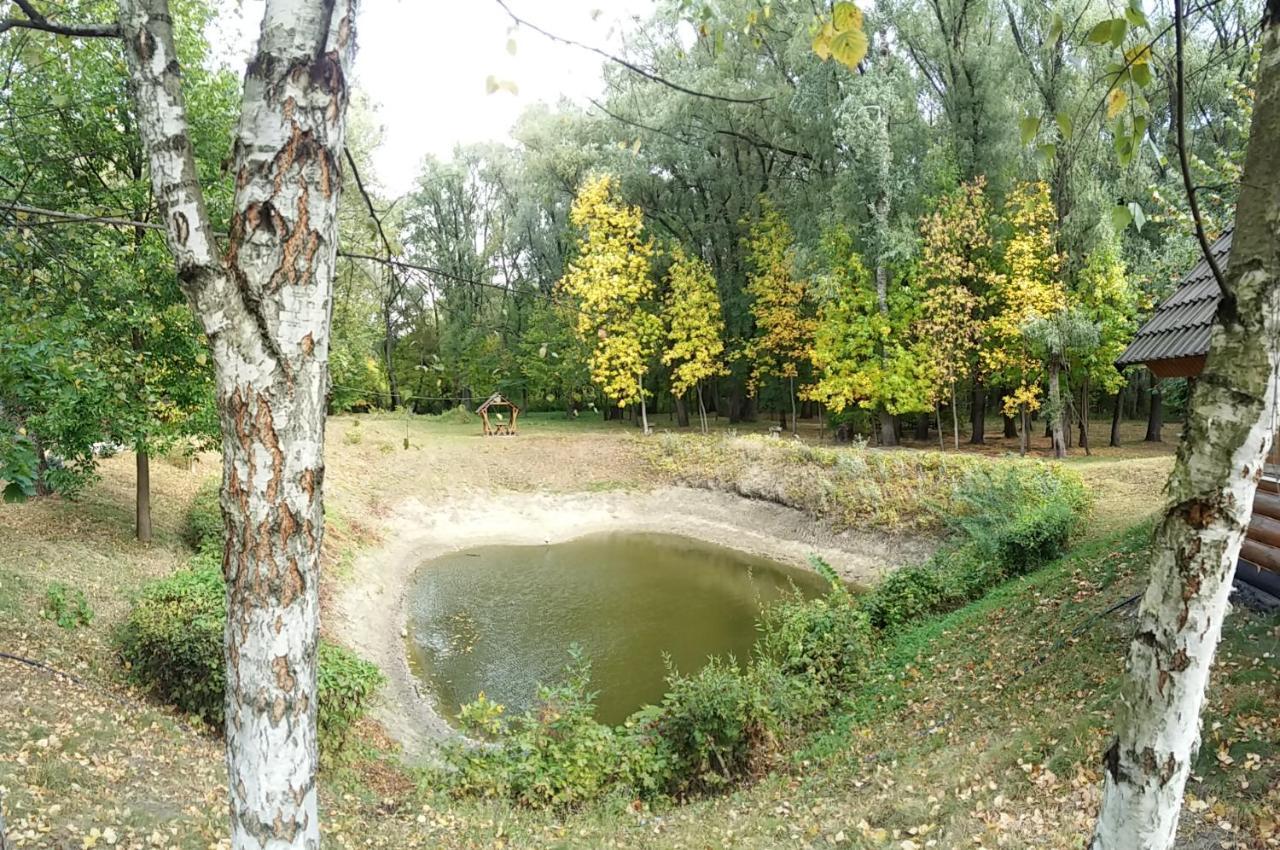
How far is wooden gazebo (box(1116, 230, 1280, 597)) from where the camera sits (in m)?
5.99

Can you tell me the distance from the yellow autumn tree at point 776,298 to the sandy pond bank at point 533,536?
6.45 meters

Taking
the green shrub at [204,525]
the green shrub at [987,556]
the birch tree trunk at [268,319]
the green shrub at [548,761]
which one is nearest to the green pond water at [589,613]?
the green shrub at [548,761]

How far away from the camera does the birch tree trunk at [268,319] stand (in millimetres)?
1848

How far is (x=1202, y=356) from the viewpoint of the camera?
19.7 ft

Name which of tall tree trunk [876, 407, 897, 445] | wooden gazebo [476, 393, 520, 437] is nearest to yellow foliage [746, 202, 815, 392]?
tall tree trunk [876, 407, 897, 445]

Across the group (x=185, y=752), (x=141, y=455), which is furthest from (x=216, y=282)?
(x=141, y=455)

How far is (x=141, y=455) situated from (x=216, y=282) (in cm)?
1034

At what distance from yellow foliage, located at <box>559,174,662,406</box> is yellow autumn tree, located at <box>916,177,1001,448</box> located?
8.55 meters

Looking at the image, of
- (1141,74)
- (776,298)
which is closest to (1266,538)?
(1141,74)

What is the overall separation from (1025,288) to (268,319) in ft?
62.0

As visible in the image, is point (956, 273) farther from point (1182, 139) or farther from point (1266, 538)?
point (1182, 139)

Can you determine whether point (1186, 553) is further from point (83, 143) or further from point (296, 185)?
point (83, 143)

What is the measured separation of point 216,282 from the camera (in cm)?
188

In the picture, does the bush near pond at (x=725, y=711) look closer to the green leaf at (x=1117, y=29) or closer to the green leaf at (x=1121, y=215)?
the green leaf at (x=1121, y=215)
